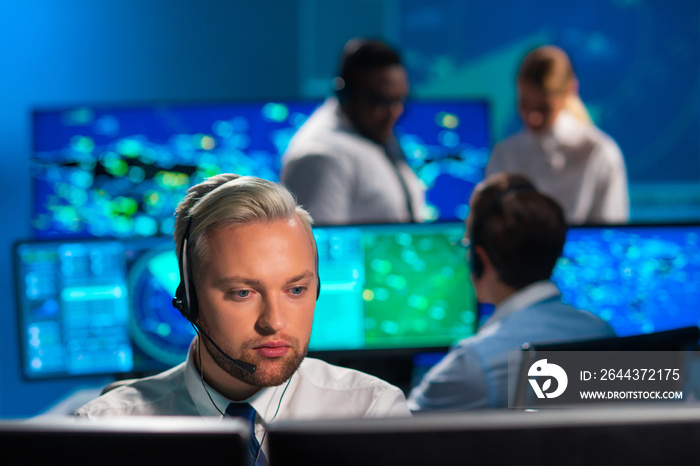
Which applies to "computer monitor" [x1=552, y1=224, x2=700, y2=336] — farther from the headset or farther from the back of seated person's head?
the headset

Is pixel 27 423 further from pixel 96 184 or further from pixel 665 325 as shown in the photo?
pixel 96 184

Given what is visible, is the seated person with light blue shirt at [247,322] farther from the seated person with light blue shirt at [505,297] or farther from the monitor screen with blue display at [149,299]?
the monitor screen with blue display at [149,299]

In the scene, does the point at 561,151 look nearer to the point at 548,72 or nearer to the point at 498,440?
the point at 548,72

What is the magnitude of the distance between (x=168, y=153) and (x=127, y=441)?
324 centimetres

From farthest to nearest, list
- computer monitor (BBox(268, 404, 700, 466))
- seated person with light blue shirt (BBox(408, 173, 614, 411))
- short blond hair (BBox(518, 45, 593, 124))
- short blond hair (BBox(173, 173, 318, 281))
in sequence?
short blond hair (BBox(518, 45, 593, 124)), seated person with light blue shirt (BBox(408, 173, 614, 411)), short blond hair (BBox(173, 173, 318, 281)), computer monitor (BBox(268, 404, 700, 466))

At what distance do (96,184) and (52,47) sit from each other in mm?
984

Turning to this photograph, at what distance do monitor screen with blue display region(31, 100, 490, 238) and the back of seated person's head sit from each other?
6.05 feet

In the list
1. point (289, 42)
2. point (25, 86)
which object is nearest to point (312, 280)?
point (289, 42)

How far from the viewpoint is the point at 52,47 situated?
407 cm

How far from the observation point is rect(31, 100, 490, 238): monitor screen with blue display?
11.8 ft

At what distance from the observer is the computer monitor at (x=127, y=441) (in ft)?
1.72

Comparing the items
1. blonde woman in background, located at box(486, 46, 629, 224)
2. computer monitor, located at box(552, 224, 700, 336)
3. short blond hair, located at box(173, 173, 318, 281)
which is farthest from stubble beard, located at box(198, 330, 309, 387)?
blonde woman in background, located at box(486, 46, 629, 224)

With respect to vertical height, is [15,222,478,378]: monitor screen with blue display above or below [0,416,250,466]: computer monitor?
below

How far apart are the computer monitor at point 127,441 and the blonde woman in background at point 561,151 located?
286 centimetres
